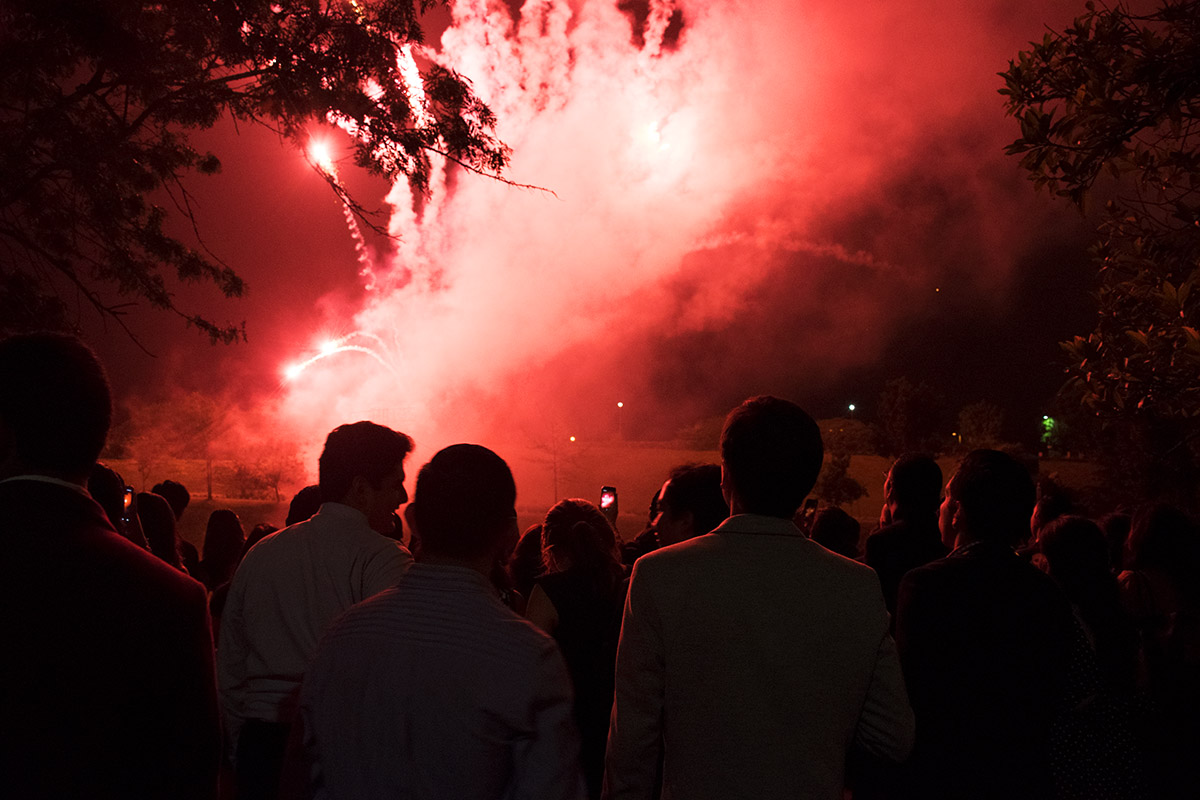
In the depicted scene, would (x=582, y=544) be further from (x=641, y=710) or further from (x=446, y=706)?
(x=446, y=706)

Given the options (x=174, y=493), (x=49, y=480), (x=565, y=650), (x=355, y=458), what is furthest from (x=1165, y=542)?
(x=174, y=493)

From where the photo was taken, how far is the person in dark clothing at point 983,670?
2590mm

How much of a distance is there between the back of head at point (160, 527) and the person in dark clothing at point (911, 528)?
455cm

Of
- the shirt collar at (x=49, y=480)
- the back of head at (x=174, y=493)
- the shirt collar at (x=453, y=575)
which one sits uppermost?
the back of head at (x=174, y=493)

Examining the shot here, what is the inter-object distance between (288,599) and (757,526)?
6.33 ft

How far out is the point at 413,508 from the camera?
2.01m

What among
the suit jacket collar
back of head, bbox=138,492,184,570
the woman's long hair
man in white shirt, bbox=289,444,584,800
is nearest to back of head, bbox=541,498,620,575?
the woman's long hair

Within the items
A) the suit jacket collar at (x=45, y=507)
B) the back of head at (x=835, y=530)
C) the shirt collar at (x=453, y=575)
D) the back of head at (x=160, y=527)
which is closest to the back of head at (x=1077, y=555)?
the back of head at (x=835, y=530)

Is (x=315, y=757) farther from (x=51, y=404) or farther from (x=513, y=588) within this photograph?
(x=513, y=588)

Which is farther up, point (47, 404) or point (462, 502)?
point (47, 404)

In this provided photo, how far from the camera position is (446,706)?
1.77 m

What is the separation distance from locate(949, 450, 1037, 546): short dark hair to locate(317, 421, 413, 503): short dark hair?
2362mm

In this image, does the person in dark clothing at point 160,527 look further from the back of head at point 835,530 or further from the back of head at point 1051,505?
the back of head at point 1051,505

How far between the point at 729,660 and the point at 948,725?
1066 mm
